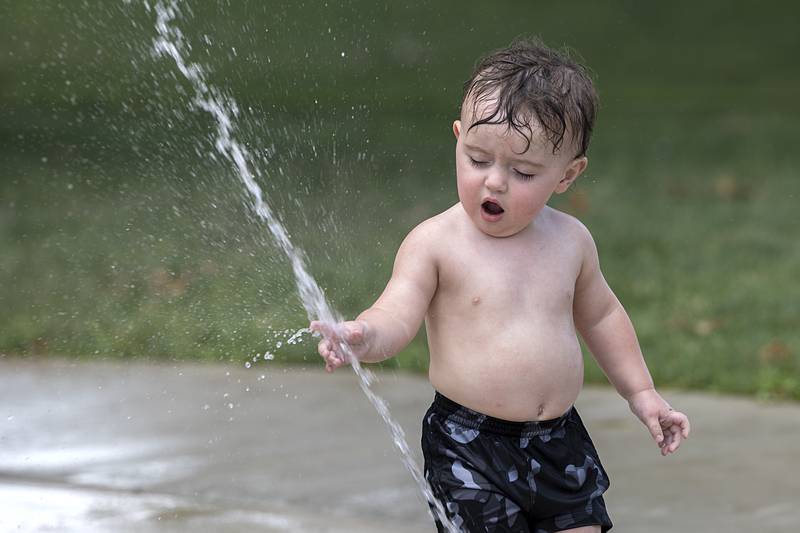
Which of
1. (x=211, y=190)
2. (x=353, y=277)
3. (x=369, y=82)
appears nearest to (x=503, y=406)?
(x=353, y=277)

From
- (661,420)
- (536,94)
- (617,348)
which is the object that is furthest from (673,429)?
(536,94)

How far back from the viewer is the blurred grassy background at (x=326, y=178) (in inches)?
211

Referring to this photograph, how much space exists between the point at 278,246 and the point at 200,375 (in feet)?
4.41

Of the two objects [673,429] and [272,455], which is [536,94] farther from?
[272,455]

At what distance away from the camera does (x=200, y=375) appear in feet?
16.5

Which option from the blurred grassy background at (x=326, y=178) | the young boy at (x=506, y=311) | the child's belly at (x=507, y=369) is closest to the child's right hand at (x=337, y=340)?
the young boy at (x=506, y=311)

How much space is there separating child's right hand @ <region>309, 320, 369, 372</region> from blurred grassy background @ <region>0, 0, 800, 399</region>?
123 cm

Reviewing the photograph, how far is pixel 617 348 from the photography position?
2.78 metres

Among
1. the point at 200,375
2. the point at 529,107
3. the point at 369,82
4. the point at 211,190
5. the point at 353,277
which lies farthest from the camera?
the point at 369,82

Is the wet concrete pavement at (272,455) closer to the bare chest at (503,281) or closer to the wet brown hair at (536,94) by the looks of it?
the bare chest at (503,281)

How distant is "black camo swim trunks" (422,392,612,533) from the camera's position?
2531mm

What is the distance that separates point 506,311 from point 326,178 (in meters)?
1.82

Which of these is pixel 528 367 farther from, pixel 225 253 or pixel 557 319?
pixel 225 253

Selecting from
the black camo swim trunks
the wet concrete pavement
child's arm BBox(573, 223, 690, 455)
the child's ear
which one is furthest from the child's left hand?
the wet concrete pavement
